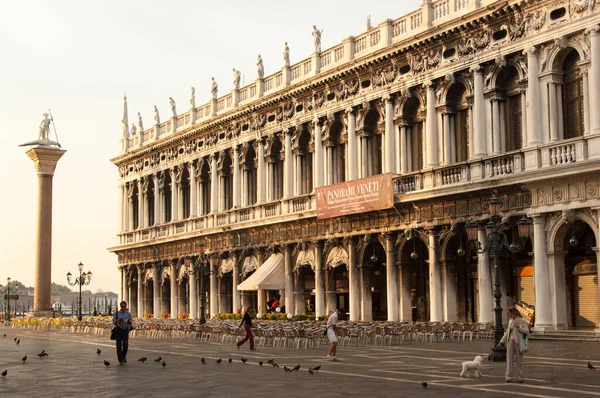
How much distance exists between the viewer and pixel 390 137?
4141 cm

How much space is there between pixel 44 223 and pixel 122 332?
3841 cm

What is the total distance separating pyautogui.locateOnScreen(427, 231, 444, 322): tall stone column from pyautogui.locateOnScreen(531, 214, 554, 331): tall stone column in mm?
5433

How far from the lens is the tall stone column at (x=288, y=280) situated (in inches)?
1890

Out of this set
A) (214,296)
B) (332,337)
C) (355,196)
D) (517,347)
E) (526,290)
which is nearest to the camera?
(517,347)

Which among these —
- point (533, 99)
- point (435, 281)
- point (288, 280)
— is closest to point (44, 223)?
point (288, 280)

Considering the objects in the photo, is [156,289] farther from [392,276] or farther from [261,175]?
[392,276]

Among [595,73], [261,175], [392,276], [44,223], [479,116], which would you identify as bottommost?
[392,276]

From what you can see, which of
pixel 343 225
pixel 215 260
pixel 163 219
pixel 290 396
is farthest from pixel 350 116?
pixel 290 396

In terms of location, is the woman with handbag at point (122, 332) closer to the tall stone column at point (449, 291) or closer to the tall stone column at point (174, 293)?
the tall stone column at point (449, 291)

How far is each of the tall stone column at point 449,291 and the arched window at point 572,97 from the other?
715 centimetres

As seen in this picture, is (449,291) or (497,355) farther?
(449,291)

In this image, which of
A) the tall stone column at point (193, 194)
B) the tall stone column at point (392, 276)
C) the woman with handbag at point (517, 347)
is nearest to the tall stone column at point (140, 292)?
the tall stone column at point (193, 194)

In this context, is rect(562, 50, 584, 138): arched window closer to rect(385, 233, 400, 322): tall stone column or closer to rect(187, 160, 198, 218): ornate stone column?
rect(385, 233, 400, 322): tall stone column

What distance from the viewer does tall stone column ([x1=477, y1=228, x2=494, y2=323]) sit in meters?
35.5
